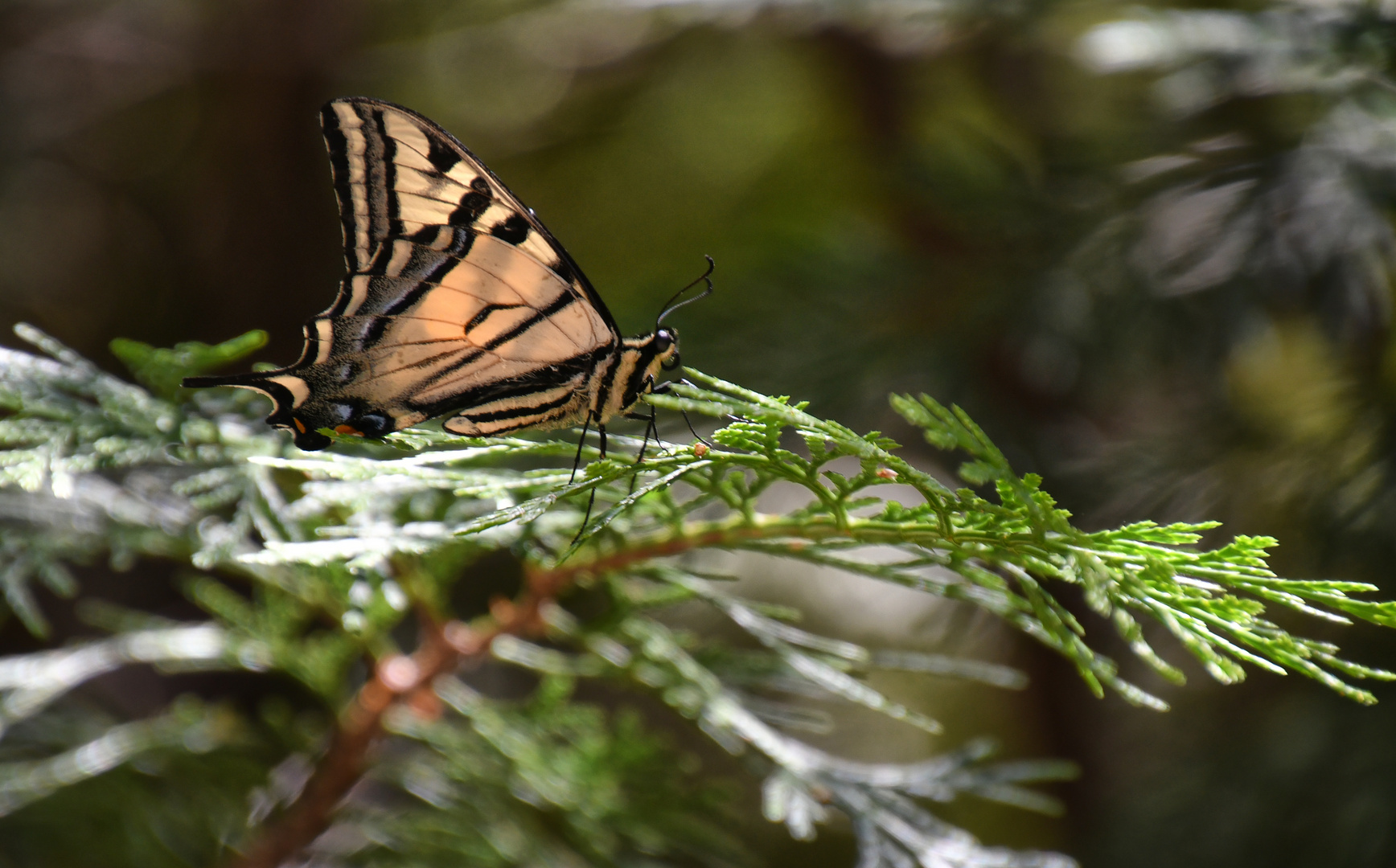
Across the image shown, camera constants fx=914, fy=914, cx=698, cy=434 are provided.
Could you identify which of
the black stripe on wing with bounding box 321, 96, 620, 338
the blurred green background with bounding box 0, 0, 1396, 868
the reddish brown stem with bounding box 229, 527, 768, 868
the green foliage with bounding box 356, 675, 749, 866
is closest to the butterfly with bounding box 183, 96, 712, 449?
the black stripe on wing with bounding box 321, 96, 620, 338

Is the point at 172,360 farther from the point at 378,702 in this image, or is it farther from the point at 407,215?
the point at 378,702

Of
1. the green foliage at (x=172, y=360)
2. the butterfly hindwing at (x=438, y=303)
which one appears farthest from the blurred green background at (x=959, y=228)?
the green foliage at (x=172, y=360)

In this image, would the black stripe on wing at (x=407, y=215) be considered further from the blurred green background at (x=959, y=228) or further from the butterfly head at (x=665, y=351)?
the blurred green background at (x=959, y=228)

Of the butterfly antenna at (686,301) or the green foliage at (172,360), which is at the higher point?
the green foliage at (172,360)

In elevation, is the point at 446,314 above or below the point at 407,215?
below

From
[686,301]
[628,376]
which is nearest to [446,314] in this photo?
[628,376]

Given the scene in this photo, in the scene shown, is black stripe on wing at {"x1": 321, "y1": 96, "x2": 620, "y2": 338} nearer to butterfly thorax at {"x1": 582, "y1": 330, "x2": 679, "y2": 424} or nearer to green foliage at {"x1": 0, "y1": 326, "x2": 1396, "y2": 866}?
butterfly thorax at {"x1": 582, "y1": 330, "x2": 679, "y2": 424}

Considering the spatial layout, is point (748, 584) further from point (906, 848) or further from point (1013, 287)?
point (906, 848)
